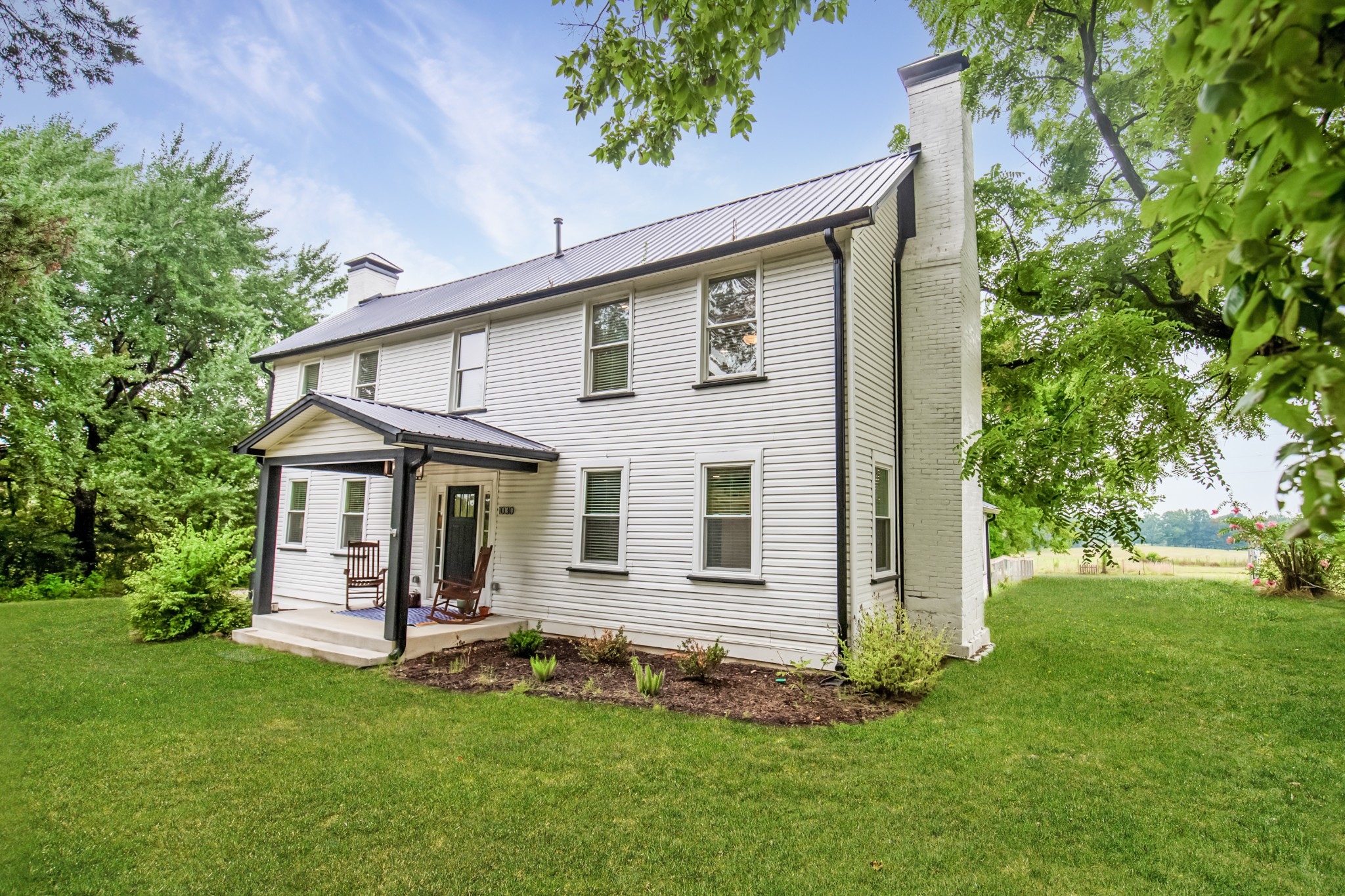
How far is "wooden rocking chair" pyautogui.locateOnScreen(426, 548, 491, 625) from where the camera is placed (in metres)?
10.2

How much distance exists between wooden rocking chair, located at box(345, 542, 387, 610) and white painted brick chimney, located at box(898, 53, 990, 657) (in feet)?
30.0

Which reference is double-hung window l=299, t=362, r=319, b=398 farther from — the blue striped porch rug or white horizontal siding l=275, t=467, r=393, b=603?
the blue striped porch rug

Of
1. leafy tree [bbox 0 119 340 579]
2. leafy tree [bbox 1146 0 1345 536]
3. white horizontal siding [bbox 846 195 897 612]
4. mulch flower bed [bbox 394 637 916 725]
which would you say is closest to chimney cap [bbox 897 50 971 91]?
white horizontal siding [bbox 846 195 897 612]

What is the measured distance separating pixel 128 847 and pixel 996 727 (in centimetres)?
689

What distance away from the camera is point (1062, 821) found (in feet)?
14.6

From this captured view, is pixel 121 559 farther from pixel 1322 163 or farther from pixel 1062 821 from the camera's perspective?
pixel 1322 163

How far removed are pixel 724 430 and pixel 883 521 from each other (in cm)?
271

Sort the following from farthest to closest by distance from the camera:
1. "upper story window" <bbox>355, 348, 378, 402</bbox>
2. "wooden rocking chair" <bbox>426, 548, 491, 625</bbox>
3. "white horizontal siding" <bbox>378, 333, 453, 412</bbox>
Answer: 1. "upper story window" <bbox>355, 348, 378, 402</bbox>
2. "white horizontal siding" <bbox>378, 333, 453, 412</bbox>
3. "wooden rocking chair" <bbox>426, 548, 491, 625</bbox>

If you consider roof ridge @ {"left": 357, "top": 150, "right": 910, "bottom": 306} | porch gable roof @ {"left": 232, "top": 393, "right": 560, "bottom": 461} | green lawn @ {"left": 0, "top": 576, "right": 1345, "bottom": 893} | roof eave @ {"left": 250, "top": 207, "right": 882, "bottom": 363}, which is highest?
roof ridge @ {"left": 357, "top": 150, "right": 910, "bottom": 306}

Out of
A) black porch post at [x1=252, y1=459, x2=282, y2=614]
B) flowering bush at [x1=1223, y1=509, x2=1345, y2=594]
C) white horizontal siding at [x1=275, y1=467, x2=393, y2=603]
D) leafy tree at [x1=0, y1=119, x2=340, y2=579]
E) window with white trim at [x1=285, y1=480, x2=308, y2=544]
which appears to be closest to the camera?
black porch post at [x1=252, y1=459, x2=282, y2=614]

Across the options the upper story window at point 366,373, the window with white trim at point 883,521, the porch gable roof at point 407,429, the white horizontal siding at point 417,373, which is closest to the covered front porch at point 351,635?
the porch gable roof at point 407,429

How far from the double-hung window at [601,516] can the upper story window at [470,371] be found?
122 inches

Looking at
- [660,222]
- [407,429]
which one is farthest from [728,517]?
[660,222]

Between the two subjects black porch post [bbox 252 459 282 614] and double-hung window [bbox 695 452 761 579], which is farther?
black porch post [bbox 252 459 282 614]
